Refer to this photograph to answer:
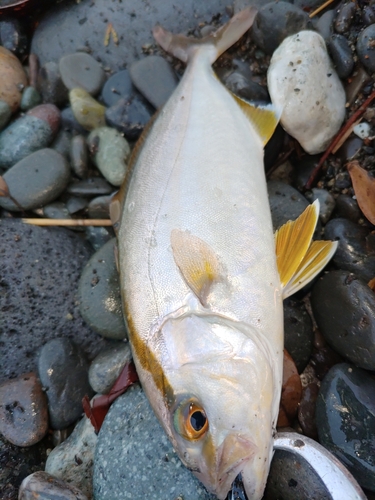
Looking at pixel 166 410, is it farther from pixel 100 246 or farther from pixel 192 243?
pixel 100 246

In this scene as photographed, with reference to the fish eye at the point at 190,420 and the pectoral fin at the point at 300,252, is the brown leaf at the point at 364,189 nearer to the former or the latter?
the pectoral fin at the point at 300,252

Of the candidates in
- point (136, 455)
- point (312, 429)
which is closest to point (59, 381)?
point (136, 455)

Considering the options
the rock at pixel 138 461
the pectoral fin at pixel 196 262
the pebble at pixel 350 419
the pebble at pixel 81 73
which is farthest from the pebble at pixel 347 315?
the pebble at pixel 81 73

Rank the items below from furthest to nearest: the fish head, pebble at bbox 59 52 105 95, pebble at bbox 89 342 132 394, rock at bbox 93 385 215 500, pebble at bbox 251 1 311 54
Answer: pebble at bbox 59 52 105 95 < pebble at bbox 251 1 311 54 < pebble at bbox 89 342 132 394 < rock at bbox 93 385 215 500 < the fish head

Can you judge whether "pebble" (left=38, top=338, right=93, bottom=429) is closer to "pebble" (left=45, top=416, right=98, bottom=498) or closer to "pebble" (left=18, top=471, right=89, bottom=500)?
"pebble" (left=45, top=416, right=98, bottom=498)

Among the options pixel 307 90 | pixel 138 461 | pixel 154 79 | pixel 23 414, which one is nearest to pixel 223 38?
pixel 154 79

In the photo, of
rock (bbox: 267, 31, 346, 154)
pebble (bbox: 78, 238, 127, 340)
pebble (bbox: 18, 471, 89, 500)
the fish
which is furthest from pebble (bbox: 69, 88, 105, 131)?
pebble (bbox: 18, 471, 89, 500)
